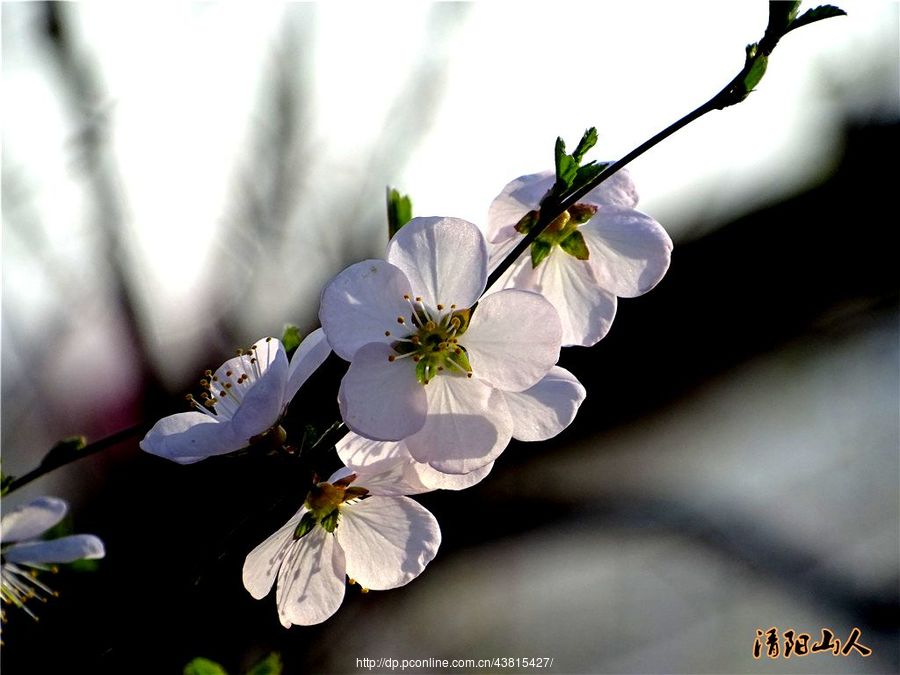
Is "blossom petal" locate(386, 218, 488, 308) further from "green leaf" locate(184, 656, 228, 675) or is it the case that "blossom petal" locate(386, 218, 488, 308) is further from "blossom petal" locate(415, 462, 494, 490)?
"green leaf" locate(184, 656, 228, 675)

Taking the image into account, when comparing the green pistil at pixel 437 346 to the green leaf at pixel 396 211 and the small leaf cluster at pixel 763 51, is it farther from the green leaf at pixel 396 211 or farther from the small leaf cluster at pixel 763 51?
the small leaf cluster at pixel 763 51

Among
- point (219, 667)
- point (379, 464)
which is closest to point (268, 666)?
point (219, 667)

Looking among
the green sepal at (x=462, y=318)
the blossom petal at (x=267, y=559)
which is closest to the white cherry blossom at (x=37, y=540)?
the blossom petal at (x=267, y=559)

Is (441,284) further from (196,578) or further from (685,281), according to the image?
(685,281)

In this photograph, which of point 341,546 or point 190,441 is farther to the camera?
point 341,546

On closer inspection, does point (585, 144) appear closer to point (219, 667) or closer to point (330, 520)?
point (330, 520)
